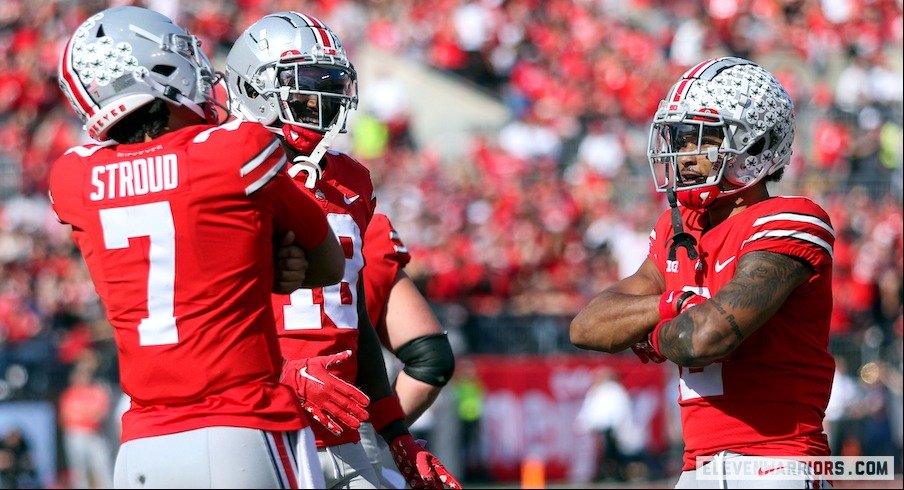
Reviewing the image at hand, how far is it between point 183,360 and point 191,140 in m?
0.60

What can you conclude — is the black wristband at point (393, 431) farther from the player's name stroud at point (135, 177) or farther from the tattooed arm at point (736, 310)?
the player's name stroud at point (135, 177)

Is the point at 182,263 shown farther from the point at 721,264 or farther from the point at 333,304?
the point at 721,264

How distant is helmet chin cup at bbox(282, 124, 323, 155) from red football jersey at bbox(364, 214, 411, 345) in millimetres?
742

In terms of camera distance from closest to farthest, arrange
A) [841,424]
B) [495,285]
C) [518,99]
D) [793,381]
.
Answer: [793,381] < [841,424] < [495,285] < [518,99]

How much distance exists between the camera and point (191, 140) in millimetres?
3764

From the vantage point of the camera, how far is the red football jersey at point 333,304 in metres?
4.89

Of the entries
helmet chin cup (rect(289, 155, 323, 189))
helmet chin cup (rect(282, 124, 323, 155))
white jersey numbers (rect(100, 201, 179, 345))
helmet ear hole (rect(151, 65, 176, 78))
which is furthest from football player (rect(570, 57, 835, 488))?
helmet ear hole (rect(151, 65, 176, 78))

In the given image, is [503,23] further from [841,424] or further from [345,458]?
[345,458]

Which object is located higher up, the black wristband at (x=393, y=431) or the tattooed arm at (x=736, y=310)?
the tattooed arm at (x=736, y=310)

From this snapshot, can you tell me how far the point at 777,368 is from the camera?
4246mm

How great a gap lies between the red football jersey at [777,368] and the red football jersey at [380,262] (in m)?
1.74

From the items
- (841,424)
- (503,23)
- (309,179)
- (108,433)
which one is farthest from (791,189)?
(309,179)

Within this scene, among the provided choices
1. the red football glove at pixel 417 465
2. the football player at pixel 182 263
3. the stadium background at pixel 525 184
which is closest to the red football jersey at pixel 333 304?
the red football glove at pixel 417 465

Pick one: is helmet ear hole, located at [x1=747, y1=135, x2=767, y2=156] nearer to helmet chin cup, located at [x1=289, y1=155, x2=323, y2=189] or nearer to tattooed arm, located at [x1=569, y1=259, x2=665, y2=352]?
tattooed arm, located at [x1=569, y1=259, x2=665, y2=352]
